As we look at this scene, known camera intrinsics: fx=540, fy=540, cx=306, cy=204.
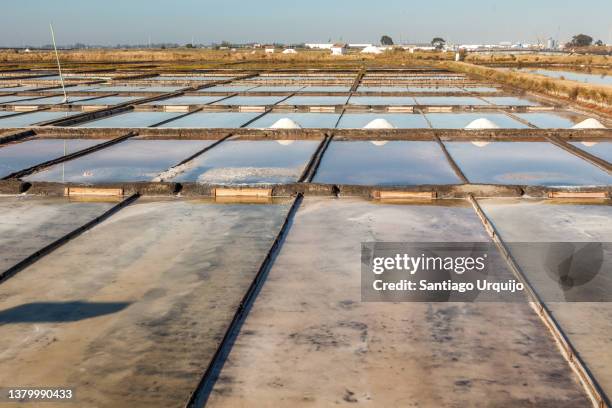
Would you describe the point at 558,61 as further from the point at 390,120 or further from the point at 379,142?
the point at 379,142

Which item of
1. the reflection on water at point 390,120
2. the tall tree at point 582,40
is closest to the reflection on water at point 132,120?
the reflection on water at point 390,120

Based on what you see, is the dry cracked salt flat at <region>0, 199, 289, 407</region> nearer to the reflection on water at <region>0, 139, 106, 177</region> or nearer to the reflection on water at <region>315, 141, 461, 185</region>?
the reflection on water at <region>315, 141, 461, 185</region>

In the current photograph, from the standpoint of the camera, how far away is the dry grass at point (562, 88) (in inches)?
501

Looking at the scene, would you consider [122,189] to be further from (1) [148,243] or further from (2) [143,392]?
(2) [143,392]

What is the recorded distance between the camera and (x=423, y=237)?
448cm

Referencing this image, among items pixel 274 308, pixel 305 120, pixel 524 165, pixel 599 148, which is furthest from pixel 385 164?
pixel 274 308

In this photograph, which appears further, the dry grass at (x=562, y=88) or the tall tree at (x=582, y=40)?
the tall tree at (x=582, y=40)

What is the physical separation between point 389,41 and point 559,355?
13322 cm

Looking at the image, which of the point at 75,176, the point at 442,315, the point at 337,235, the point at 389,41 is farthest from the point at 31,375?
the point at 389,41

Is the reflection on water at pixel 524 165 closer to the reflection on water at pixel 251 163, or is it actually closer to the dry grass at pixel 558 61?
the reflection on water at pixel 251 163

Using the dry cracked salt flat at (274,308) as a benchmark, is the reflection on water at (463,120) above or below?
above

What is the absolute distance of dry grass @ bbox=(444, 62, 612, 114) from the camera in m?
12.7

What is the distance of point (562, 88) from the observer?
606 inches

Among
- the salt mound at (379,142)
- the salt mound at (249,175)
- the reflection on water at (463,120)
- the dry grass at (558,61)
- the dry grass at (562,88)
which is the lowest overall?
the salt mound at (249,175)
